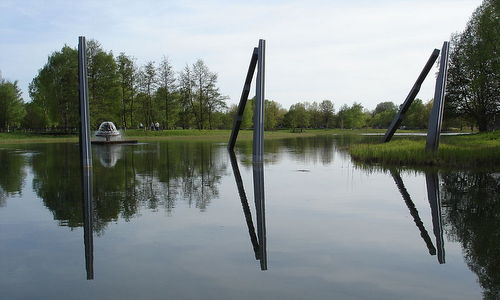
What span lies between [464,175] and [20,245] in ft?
48.2

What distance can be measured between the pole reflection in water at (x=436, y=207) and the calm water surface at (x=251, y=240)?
0.04 m

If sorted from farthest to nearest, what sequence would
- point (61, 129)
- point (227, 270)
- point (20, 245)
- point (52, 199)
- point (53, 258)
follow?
1. point (61, 129)
2. point (52, 199)
3. point (20, 245)
4. point (53, 258)
5. point (227, 270)

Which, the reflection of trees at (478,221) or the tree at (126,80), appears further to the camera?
the tree at (126,80)

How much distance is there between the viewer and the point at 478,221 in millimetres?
8984

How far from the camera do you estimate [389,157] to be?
69.5 feet

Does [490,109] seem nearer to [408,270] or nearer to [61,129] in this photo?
[408,270]

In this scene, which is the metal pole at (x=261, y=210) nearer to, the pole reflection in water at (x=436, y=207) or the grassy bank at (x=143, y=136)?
the pole reflection in water at (x=436, y=207)

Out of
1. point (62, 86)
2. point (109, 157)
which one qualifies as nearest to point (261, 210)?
point (109, 157)

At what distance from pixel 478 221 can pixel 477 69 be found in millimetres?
37504

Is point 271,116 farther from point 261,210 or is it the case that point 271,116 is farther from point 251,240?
point 251,240

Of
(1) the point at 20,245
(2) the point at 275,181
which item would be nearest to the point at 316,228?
(1) the point at 20,245

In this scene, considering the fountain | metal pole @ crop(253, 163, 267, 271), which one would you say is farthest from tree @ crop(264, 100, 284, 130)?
metal pole @ crop(253, 163, 267, 271)

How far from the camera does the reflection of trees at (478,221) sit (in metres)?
6.09

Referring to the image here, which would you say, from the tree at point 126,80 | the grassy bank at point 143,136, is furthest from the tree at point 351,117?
the tree at point 126,80
